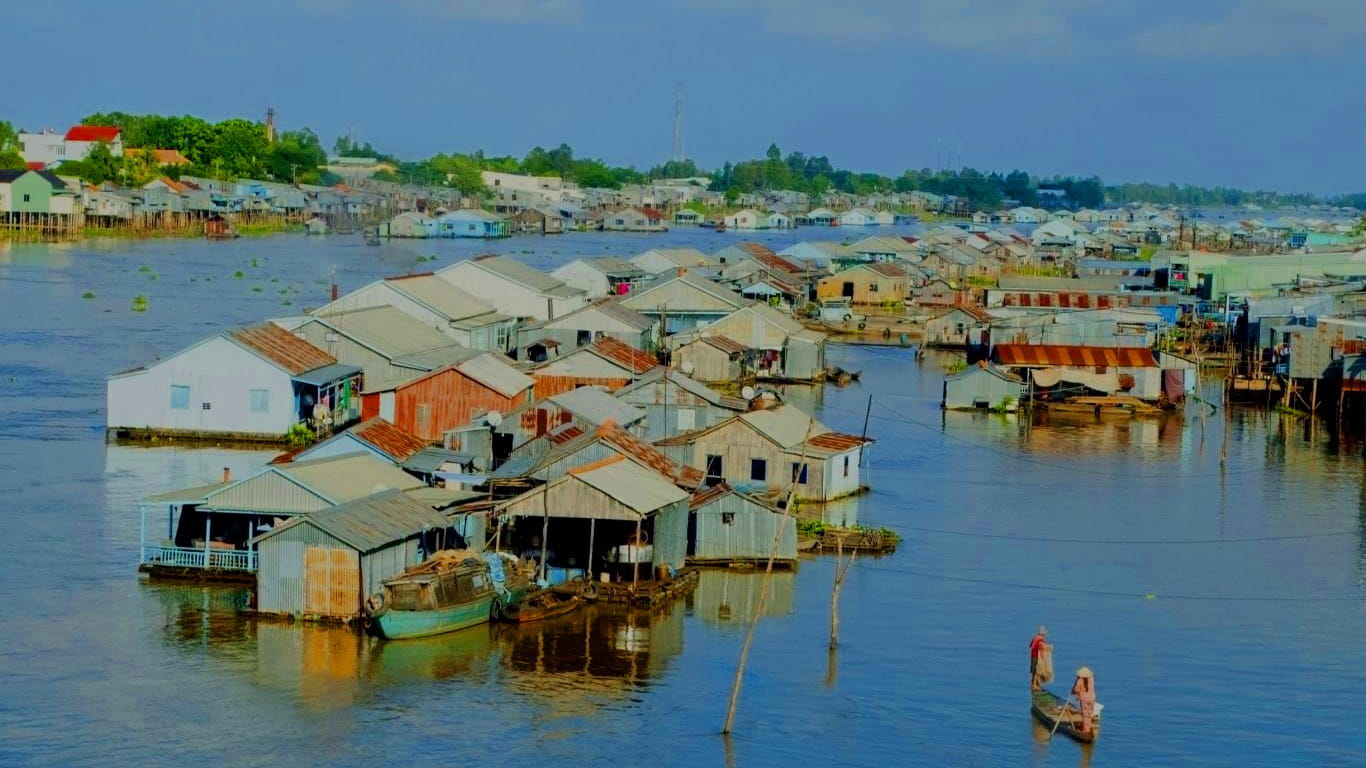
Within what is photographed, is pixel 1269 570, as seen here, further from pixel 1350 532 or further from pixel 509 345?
pixel 509 345

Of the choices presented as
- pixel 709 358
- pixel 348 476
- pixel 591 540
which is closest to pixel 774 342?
pixel 709 358

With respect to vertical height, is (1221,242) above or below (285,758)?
above

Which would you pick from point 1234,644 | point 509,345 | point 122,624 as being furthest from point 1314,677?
point 509,345

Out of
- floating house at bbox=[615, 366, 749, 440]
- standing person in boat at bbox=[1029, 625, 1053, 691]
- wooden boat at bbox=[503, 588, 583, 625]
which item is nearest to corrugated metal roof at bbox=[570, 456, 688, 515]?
wooden boat at bbox=[503, 588, 583, 625]

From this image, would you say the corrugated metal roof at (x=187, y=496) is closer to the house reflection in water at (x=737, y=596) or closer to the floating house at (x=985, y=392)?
the house reflection in water at (x=737, y=596)

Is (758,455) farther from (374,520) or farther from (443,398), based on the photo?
(374,520)

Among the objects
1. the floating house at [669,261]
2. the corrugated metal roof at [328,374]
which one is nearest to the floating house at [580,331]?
the corrugated metal roof at [328,374]
